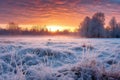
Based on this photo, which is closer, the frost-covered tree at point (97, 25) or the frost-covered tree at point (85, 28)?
the frost-covered tree at point (97, 25)

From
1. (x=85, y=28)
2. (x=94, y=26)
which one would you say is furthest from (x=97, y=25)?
(x=85, y=28)

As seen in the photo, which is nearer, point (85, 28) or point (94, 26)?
point (94, 26)

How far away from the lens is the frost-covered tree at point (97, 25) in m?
59.7

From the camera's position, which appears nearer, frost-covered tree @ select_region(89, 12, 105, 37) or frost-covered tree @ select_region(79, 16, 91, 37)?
frost-covered tree @ select_region(89, 12, 105, 37)

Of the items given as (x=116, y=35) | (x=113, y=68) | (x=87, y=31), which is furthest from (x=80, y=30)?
(x=113, y=68)

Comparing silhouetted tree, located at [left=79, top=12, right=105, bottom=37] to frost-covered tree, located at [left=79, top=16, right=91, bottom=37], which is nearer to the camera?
silhouetted tree, located at [left=79, top=12, right=105, bottom=37]

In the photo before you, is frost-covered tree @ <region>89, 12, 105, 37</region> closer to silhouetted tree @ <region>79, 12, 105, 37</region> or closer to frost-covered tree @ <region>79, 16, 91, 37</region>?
silhouetted tree @ <region>79, 12, 105, 37</region>

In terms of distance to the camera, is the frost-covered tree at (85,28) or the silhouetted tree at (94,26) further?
the frost-covered tree at (85,28)

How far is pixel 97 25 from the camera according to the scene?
60469mm

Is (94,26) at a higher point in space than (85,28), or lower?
higher

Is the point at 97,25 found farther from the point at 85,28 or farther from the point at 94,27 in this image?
the point at 85,28

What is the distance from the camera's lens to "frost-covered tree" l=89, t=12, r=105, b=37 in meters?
59.7

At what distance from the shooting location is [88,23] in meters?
61.3

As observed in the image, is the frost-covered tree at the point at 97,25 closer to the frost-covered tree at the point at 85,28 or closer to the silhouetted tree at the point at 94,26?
the silhouetted tree at the point at 94,26
